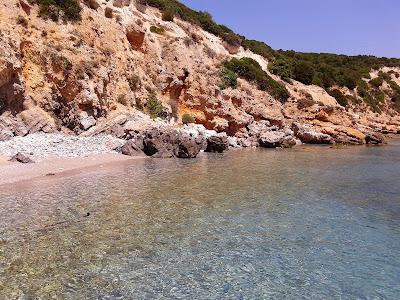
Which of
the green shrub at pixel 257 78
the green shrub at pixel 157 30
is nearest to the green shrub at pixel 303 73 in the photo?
the green shrub at pixel 257 78

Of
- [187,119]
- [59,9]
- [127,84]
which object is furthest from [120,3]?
[187,119]

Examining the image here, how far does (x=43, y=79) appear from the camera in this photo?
2845 cm

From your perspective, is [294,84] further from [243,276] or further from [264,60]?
[243,276]

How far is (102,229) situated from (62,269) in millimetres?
2802

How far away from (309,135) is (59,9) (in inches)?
1014

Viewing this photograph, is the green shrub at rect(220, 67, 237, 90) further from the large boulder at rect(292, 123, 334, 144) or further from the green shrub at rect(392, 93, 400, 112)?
the green shrub at rect(392, 93, 400, 112)

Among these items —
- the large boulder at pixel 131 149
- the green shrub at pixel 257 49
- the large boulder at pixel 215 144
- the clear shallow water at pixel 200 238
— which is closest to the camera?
the clear shallow water at pixel 200 238

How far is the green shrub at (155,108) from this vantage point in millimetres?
35312

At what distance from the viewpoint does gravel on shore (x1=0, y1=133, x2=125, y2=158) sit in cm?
2323

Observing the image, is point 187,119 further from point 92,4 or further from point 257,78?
point 257,78

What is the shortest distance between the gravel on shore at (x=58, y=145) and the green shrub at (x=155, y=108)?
694 centimetres

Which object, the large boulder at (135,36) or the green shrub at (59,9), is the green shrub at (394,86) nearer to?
the large boulder at (135,36)

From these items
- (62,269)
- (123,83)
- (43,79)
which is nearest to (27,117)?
(43,79)

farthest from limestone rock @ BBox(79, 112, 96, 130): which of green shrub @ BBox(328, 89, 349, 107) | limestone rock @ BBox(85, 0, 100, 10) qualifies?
green shrub @ BBox(328, 89, 349, 107)
